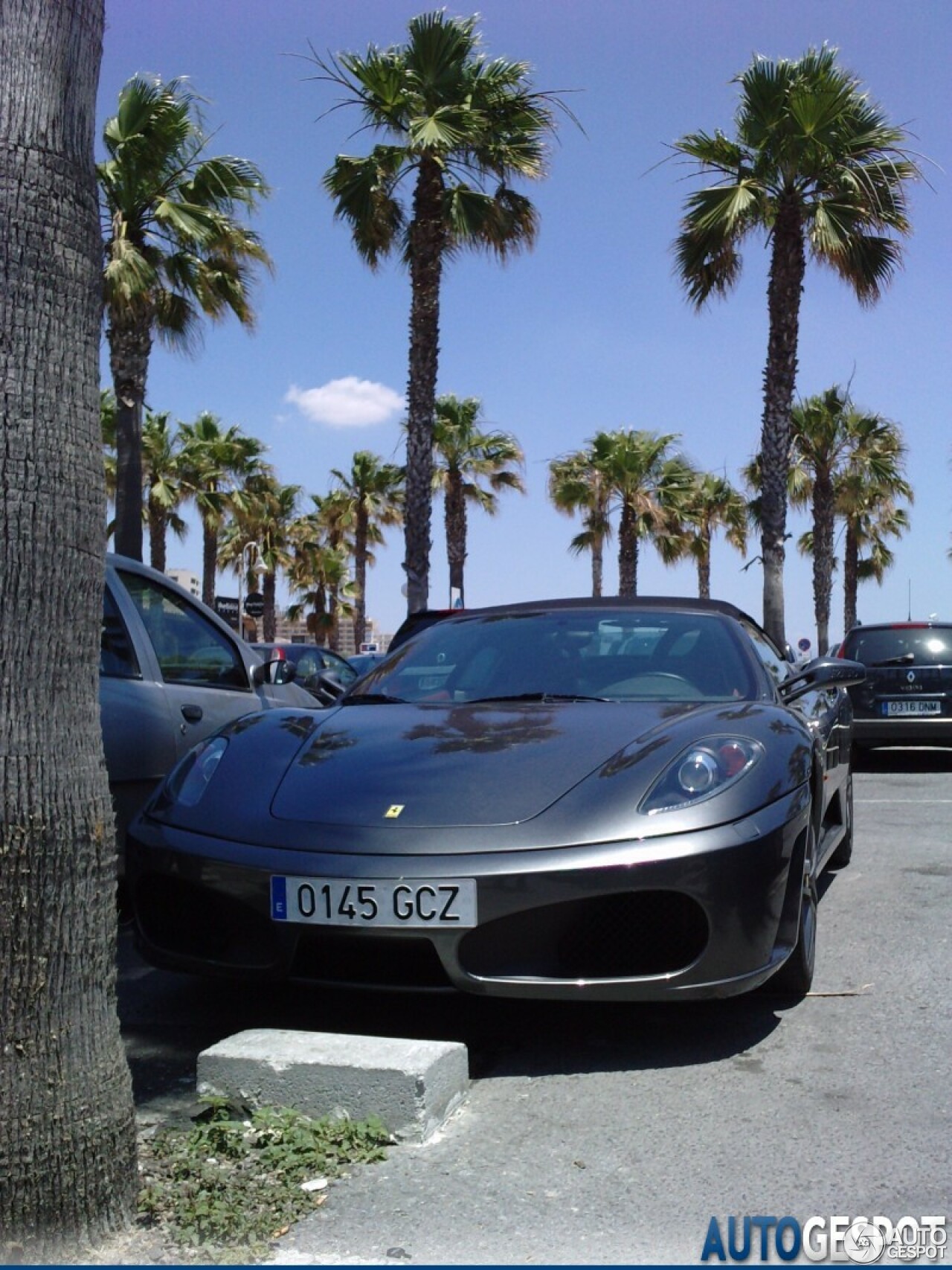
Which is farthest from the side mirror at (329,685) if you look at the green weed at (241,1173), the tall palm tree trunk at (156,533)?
the tall palm tree trunk at (156,533)

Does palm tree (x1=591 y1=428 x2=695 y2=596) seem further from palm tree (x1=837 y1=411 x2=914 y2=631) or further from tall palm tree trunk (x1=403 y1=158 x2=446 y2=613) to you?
tall palm tree trunk (x1=403 y1=158 x2=446 y2=613)

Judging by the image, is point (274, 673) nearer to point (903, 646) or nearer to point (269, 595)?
point (903, 646)

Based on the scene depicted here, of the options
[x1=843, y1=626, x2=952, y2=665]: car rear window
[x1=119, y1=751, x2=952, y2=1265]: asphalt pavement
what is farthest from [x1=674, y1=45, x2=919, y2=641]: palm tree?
[x1=119, y1=751, x2=952, y2=1265]: asphalt pavement

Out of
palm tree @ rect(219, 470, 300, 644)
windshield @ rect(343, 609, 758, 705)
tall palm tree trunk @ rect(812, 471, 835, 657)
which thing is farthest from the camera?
palm tree @ rect(219, 470, 300, 644)

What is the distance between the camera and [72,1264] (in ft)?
7.86

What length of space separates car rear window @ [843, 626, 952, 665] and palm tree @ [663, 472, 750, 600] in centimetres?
3202

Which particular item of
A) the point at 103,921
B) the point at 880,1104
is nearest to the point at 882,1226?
the point at 880,1104

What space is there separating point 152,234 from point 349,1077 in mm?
16760

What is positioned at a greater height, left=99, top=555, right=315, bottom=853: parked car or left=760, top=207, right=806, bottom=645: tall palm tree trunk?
left=760, top=207, right=806, bottom=645: tall palm tree trunk

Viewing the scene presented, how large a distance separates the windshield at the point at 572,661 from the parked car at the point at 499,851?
24 cm

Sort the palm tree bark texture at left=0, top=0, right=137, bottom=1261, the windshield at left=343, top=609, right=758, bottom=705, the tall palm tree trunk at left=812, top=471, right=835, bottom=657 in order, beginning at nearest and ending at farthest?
1. the palm tree bark texture at left=0, top=0, right=137, bottom=1261
2. the windshield at left=343, top=609, right=758, bottom=705
3. the tall palm tree trunk at left=812, top=471, right=835, bottom=657

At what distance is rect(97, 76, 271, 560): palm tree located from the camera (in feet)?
56.1

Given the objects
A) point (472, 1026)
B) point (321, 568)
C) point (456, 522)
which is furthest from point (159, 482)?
point (472, 1026)

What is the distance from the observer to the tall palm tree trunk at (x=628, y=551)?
37.2 m
